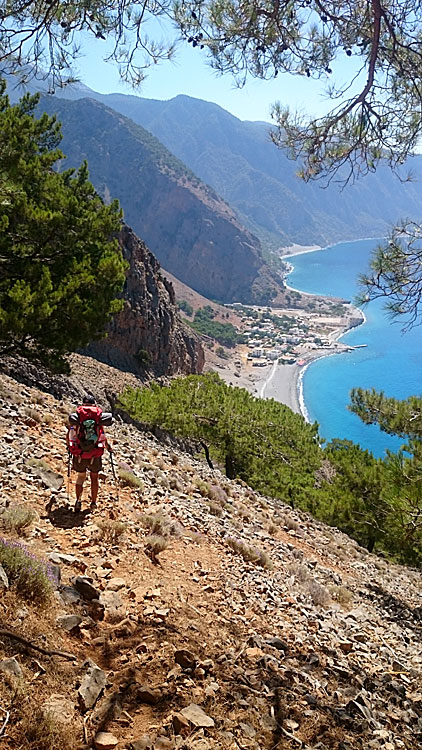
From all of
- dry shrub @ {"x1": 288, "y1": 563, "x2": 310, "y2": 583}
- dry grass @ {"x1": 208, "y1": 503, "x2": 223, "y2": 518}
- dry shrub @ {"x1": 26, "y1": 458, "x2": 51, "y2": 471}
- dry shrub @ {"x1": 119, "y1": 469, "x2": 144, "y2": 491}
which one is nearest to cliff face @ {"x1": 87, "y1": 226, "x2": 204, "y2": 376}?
dry grass @ {"x1": 208, "y1": 503, "x2": 223, "y2": 518}

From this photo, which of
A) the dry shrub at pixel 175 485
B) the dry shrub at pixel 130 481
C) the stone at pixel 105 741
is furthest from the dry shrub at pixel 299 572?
the stone at pixel 105 741

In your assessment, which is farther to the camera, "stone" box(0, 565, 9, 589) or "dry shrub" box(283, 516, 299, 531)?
"dry shrub" box(283, 516, 299, 531)

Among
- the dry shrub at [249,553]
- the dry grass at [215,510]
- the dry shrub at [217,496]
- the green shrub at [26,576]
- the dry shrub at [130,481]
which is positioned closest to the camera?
the green shrub at [26,576]

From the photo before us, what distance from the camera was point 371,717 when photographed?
3.49 meters

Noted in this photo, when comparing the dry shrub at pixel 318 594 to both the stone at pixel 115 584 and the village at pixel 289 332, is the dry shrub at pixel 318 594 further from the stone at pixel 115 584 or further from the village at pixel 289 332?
the village at pixel 289 332

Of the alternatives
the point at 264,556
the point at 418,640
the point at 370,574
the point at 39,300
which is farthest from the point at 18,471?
the point at 370,574

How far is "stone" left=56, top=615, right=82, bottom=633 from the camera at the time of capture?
3342 mm

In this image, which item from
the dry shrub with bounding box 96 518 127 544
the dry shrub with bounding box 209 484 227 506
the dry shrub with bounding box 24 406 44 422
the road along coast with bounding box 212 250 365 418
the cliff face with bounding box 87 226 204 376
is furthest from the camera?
the road along coast with bounding box 212 250 365 418

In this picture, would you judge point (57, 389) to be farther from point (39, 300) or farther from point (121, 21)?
point (121, 21)

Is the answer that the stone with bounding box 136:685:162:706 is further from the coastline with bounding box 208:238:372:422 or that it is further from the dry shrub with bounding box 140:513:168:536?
the coastline with bounding box 208:238:372:422

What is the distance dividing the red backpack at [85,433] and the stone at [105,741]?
368cm

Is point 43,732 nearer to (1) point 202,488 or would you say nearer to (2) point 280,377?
(1) point 202,488

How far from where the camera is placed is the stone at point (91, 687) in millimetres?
2705

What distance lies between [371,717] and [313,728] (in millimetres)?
691
